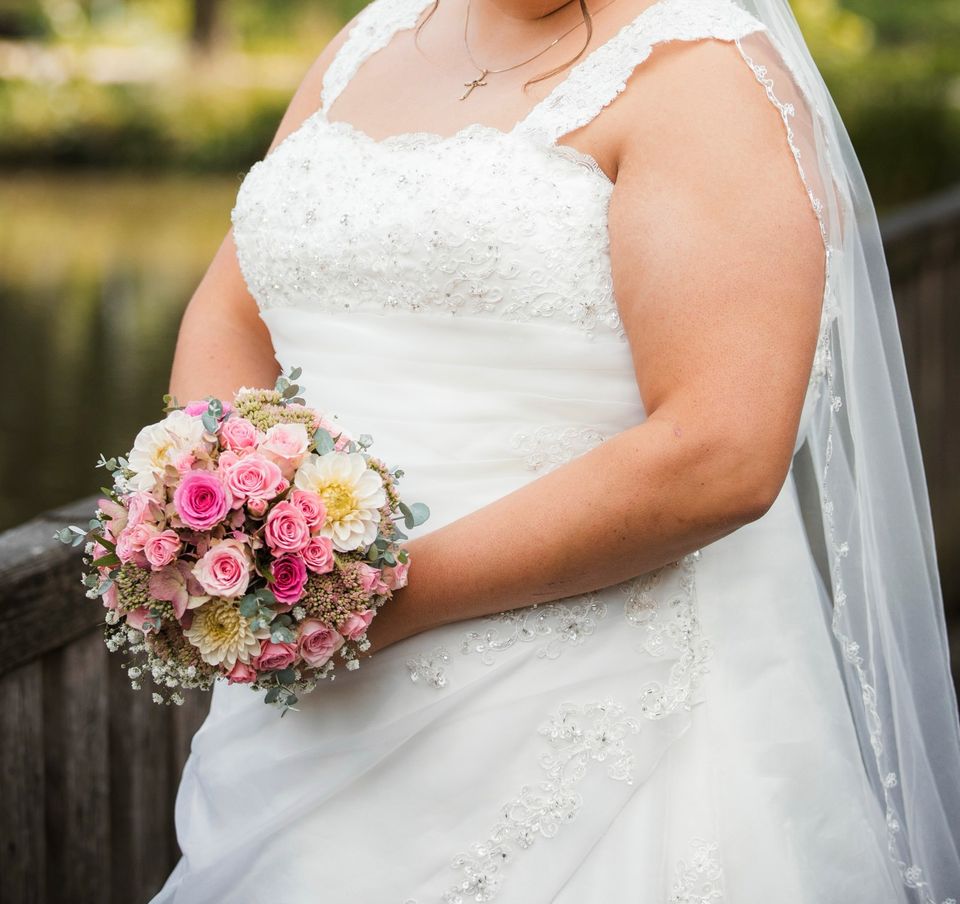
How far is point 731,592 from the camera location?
210cm

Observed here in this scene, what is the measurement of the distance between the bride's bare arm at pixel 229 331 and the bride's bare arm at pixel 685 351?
2.21ft

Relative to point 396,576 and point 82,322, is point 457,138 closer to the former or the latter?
point 396,576

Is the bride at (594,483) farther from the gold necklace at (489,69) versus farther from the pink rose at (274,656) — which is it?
the pink rose at (274,656)

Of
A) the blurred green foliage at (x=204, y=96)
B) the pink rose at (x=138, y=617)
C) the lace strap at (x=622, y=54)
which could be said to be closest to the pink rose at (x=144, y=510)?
the pink rose at (x=138, y=617)

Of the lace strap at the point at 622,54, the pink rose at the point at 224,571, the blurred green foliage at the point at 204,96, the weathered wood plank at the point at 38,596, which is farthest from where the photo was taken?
the blurred green foliage at the point at 204,96

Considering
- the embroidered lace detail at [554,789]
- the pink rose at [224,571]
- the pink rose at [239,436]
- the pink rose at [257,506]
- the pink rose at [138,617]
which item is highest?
the pink rose at [239,436]

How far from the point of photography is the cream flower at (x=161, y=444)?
1.74 meters

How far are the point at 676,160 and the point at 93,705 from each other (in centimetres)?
171

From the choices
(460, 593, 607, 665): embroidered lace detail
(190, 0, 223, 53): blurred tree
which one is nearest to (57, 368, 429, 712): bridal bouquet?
(460, 593, 607, 665): embroidered lace detail

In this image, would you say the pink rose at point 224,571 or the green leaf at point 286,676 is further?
the green leaf at point 286,676

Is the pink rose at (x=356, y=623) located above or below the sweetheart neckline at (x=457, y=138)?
below

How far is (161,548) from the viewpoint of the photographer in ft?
5.50

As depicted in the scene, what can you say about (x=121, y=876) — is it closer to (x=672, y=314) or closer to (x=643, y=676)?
(x=643, y=676)

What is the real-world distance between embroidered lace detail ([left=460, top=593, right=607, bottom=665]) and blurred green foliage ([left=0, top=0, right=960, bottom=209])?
600 inches
